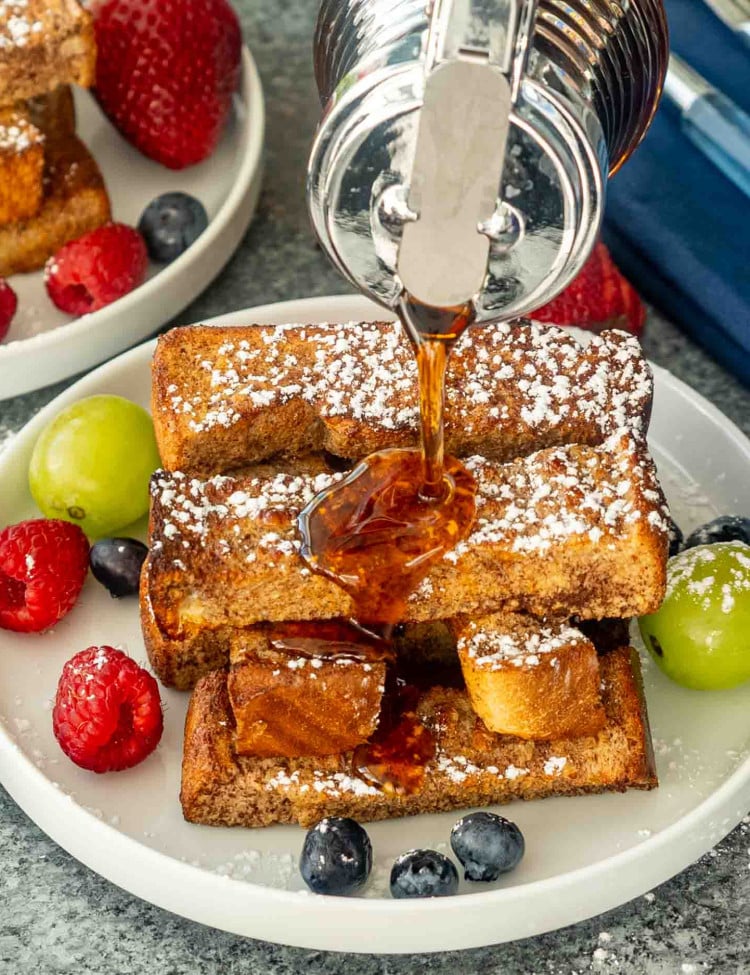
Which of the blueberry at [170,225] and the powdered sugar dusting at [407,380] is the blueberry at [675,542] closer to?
the powdered sugar dusting at [407,380]

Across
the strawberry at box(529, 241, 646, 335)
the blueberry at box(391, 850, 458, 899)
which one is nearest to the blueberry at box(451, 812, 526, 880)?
the blueberry at box(391, 850, 458, 899)

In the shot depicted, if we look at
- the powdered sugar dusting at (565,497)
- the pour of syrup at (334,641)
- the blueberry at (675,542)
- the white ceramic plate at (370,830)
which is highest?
the powdered sugar dusting at (565,497)

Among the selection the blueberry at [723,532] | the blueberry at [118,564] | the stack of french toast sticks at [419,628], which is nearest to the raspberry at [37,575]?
the blueberry at [118,564]

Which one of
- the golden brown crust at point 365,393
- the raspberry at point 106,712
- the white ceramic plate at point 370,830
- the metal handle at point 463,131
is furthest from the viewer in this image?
the golden brown crust at point 365,393

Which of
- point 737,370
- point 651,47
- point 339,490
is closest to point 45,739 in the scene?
point 339,490

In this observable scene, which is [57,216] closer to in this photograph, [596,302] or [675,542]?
[596,302]
